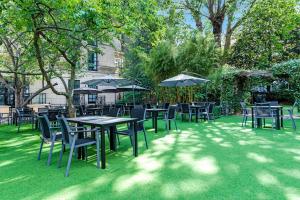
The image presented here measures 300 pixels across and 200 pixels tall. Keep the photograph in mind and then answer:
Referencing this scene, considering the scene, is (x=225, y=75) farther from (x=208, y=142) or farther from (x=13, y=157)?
(x=13, y=157)

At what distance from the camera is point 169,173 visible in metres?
3.57

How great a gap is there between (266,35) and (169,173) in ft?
61.9

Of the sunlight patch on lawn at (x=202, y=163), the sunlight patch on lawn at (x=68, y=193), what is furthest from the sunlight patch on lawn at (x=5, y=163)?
the sunlight patch on lawn at (x=202, y=163)

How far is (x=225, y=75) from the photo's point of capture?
12.5 meters

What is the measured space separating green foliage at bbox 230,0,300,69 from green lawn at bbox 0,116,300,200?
14.0 meters

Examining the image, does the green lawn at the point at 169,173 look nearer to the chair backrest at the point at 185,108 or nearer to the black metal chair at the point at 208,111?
the chair backrest at the point at 185,108

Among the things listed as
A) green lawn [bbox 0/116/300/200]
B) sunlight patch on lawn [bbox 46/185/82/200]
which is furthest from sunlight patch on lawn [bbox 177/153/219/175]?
sunlight patch on lawn [bbox 46/185/82/200]

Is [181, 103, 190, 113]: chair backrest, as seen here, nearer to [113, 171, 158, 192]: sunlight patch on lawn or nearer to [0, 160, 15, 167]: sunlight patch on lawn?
[113, 171, 158, 192]: sunlight patch on lawn

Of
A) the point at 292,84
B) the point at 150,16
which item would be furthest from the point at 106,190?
the point at 292,84

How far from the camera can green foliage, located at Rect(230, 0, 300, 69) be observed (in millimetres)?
16250

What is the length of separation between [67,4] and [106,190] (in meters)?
3.41

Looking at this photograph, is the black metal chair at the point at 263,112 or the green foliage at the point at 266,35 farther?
the green foliage at the point at 266,35

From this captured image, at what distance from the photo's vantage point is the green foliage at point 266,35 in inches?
640

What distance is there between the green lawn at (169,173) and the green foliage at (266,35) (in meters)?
14.0
